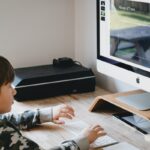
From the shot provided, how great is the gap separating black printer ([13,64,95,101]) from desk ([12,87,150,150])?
5 centimetres

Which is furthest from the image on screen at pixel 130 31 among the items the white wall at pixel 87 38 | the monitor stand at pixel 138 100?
the white wall at pixel 87 38

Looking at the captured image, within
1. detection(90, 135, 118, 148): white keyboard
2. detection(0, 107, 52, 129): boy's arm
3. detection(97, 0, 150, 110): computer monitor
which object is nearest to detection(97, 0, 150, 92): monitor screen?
detection(97, 0, 150, 110): computer monitor

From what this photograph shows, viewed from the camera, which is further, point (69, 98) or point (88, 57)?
point (88, 57)

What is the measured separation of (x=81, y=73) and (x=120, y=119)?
0.51 meters

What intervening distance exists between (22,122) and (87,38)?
924 millimetres

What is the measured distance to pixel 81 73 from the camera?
7.35ft

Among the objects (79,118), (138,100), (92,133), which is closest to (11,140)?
(92,133)

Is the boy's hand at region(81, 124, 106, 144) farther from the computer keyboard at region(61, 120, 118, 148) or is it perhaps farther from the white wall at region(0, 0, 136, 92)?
the white wall at region(0, 0, 136, 92)

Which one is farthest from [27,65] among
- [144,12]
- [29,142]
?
[29,142]

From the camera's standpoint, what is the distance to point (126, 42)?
181 centimetres

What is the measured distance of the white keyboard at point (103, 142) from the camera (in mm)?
1534

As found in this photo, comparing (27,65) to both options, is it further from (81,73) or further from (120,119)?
(120,119)

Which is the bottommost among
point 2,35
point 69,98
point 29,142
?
point 69,98

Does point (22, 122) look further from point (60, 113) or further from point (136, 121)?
point (136, 121)
